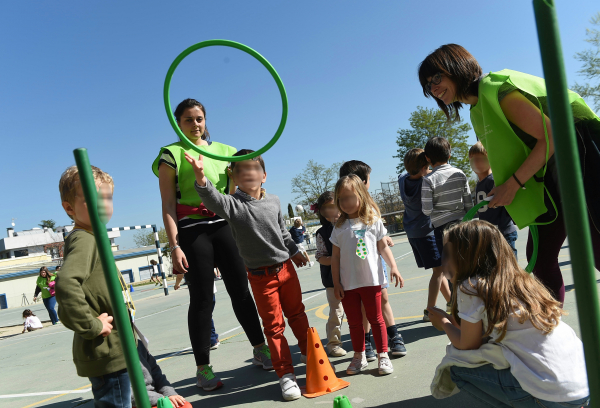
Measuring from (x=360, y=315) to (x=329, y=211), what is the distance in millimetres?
1051

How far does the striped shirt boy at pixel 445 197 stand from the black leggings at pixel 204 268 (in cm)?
181

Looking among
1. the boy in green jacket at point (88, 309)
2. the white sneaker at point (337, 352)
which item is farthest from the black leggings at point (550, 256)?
the boy in green jacket at point (88, 309)

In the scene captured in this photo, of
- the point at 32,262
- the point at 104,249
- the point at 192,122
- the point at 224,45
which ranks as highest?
the point at 32,262

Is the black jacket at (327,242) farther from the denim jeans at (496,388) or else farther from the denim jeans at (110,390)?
the denim jeans at (110,390)

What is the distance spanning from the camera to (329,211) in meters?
3.92

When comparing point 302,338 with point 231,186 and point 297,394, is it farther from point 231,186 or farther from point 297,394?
point 231,186

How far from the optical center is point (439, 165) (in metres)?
4.14

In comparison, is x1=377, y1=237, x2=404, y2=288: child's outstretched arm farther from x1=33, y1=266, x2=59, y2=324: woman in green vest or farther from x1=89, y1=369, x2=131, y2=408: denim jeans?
x1=33, y1=266, x2=59, y2=324: woman in green vest

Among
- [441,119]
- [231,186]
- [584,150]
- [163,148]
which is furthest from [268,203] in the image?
[441,119]

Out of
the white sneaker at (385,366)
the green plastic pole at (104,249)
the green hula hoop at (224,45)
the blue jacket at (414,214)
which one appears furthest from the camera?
the blue jacket at (414,214)

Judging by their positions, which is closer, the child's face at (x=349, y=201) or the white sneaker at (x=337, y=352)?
the child's face at (x=349, y=201)

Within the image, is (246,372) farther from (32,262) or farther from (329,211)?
(32,262)

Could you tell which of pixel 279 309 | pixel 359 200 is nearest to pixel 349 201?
pixel 359 200

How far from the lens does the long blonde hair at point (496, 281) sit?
1.86 meters
